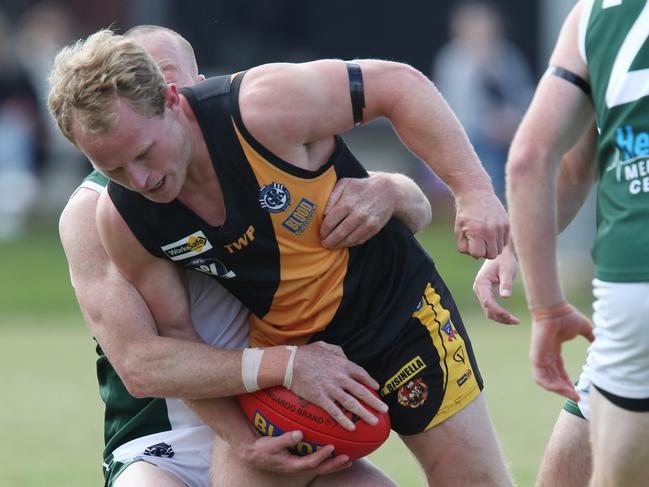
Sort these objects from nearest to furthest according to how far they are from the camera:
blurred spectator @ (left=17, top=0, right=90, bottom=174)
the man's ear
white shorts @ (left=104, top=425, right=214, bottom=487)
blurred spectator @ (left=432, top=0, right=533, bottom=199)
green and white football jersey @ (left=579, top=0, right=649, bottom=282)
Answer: green and white football jersey @ (left=579, top=0, right=649, bottom=282) → the man's ear → white shorts @ (left=104, top=425, right=214, bottom=487) → blurred spectator @ (left=432, top=0, right=533, bottom=199) → blurred spectator @ (left=17, top=0, right=90, bottom=174)

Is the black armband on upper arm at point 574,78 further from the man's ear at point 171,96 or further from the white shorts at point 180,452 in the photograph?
the white shorts at point 180,452

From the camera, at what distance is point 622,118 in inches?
139

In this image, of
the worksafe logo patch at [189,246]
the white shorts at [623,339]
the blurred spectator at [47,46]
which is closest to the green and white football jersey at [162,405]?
the worksafe logo patch at [189,246]

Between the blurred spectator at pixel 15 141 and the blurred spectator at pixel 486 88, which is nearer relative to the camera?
the blurred spectator at pixel 486 88

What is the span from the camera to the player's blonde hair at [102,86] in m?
4.12

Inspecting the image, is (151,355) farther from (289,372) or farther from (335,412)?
(335,412)

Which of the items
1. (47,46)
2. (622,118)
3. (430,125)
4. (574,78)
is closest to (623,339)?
(622,118)

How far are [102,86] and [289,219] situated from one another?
0.79 metres

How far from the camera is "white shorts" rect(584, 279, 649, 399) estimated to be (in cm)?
354

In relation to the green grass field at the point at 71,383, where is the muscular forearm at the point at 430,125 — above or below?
above

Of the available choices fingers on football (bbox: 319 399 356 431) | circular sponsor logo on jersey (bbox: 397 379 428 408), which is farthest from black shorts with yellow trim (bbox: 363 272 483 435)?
fingers on football (bbox: 319 399 356 431)

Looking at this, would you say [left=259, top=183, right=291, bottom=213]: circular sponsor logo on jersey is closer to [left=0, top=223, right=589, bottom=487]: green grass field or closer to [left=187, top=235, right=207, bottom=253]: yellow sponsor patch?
[left=187, top=235, right=207, bottom=253]: yellow sponsor patch

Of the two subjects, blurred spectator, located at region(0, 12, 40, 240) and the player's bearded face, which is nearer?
the player's bearded face

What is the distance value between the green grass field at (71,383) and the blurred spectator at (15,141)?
193 cm
